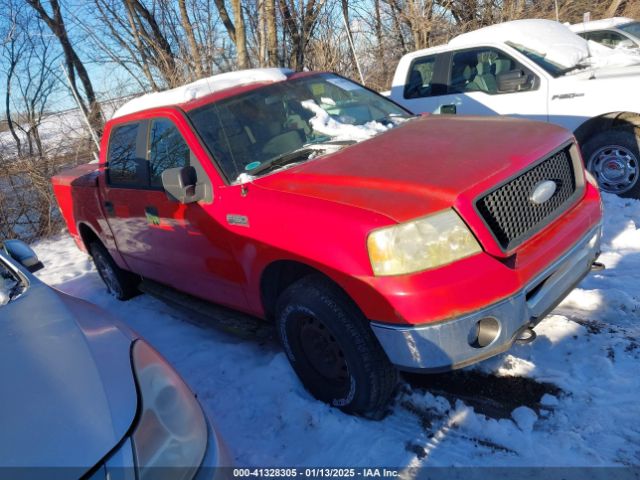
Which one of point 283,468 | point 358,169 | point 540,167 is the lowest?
point 283,468

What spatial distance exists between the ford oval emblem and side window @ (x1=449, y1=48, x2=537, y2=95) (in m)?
3.36

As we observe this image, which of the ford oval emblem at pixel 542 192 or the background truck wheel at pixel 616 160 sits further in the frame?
the background truck wheel at pixel 616 160

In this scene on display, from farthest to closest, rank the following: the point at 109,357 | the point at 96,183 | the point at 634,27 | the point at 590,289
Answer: the point at 634,27 → the point at 96,183 → the point at 590,289 → the point at 109,357

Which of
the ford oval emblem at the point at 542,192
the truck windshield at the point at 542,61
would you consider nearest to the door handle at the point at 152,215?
the ford oval emblem at the point at 542,192

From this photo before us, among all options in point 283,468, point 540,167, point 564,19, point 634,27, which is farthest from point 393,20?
point 283,468

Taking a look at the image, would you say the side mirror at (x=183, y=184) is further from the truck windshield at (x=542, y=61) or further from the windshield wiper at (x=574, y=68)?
the windshield wiper at (x=574, y=68)

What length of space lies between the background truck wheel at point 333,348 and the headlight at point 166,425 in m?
0.82

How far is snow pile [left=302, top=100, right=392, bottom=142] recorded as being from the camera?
3334mm

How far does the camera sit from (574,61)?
5.77m

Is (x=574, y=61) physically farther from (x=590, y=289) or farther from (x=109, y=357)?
(x=109, y=357)

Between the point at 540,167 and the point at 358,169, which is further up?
the point at 358,169

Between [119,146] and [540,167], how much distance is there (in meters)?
3.51

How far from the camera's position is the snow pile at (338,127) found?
10.9 feet

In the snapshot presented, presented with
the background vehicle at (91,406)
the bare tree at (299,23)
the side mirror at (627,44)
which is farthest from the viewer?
the bare tree at (299,23)
